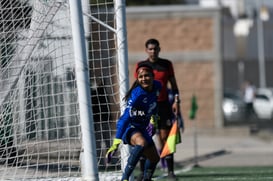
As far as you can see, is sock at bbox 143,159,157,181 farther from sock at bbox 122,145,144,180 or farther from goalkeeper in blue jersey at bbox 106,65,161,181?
sock at bbox 122,145,144,180

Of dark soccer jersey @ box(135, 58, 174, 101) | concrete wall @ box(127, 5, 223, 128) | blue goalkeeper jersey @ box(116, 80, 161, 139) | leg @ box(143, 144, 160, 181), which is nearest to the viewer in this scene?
blue goalkeeper jersey @ box(116, 80, 161, 139)

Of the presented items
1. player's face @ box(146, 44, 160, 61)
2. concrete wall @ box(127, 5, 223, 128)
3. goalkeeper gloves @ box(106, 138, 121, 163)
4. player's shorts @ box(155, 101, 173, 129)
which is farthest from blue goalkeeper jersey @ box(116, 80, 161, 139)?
concrete wall @ box(127, 5, 223, 128)

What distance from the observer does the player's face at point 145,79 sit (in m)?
10.3

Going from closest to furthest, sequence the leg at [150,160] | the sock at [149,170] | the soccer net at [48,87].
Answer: the leg at [150,160] < the sock at [149,170] < the soccer net at [48,87]

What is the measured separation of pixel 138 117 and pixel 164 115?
3047 mm

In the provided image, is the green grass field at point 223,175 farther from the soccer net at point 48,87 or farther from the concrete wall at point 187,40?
the concrete wall at point 187,40

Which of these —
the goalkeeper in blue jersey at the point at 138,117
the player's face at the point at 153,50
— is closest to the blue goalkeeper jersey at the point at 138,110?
the goalkeeper in blue jersey at the point at 138,117

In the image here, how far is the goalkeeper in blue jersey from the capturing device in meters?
10.2

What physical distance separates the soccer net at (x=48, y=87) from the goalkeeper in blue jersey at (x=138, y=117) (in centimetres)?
97

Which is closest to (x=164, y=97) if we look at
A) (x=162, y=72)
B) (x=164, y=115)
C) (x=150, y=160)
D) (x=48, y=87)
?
(x=164, y=115)

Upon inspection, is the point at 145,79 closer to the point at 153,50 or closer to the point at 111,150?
the point at 111,150

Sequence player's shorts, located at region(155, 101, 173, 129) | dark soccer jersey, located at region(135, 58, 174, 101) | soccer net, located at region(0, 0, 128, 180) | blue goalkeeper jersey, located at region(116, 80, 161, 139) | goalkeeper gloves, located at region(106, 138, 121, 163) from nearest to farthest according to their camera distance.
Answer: goalkeeper gloves, located at region(106, 138, 121, 163) < blue goalkeeper jersey, located at region(116, 80, 161, 139) < soccer net, located at region(0, 0, 128, 180) < dark soccer jersey, located at region(135, 58, 174, 101) < player's shorts, located at region(155, 101, 173, 129)

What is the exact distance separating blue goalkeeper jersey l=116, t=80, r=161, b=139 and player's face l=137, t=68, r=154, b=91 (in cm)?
5

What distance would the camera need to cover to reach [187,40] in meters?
32.4
